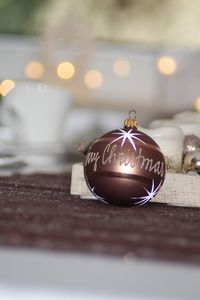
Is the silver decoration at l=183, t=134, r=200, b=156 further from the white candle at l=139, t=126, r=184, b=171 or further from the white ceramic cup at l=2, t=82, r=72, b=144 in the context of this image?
the white ceramic cup at l=2, t=82, r=72, b=144

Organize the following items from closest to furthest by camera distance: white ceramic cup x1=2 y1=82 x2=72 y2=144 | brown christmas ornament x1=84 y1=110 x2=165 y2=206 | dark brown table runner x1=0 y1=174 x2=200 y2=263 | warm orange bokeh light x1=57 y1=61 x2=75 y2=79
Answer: dark brown table runner x1=0 y1=174 x2=200 y2=263
brown christmas ornament x1=84 y1=110 x2=165 y2=206
white ceramic cup x1=2 y1=82 x2=72 y2=144
warm orange bokeh light x1=57 y1=61 x2=75 y2=79

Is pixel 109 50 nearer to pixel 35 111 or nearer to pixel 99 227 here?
pixel 35 111

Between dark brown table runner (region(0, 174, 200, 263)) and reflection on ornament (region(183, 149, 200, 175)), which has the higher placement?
reflection on ornament (region(183, 149, 200, 175))

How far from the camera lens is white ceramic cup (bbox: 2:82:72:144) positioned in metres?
1.12

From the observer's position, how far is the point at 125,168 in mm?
498

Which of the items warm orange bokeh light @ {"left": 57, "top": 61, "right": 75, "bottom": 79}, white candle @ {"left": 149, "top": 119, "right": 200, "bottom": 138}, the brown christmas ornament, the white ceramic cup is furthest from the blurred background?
the brown christmas ornament

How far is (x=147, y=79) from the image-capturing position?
1.79 m

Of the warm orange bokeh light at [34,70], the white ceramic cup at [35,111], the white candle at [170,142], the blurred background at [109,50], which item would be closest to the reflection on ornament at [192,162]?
the white candle at [170,142]

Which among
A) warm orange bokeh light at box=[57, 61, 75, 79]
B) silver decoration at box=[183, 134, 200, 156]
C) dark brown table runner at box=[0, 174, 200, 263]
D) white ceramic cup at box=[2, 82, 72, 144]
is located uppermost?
warm orange bokeh light at box=[57, 61, 75, 79]

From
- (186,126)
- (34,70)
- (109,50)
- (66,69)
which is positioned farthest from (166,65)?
(186,126)

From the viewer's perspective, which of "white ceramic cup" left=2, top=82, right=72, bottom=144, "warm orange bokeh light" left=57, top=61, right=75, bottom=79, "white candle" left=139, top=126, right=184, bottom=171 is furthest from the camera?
"warm orange bokeh light" left=57, top=61, right=75, bottom=79

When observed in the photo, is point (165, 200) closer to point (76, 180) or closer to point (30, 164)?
point (76, 180)

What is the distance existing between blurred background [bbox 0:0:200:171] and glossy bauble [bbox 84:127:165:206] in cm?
121

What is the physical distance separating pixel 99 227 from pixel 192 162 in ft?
0.80
